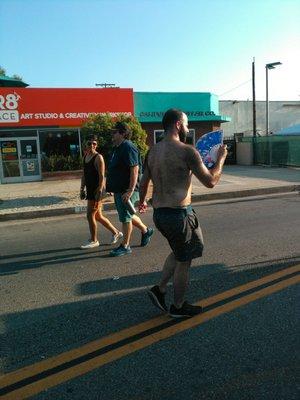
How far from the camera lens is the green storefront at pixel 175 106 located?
23531mm

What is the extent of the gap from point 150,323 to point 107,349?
548 millimetres

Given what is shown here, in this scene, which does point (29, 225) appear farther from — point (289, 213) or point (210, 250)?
point (289, 213)

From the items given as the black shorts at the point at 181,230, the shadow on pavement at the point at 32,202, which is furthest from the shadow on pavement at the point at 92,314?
the shadow on pavement at the point at 32,202

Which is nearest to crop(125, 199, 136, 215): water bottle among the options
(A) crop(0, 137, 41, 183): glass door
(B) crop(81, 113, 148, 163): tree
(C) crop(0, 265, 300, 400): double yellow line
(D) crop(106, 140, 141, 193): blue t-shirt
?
(D) crop(106, 140, 141, 193): blue t-shirt

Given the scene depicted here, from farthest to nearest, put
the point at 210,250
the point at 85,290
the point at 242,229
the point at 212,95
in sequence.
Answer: the point at 212,95 → the point at 242,229 → the point at 210,250 → the point at 85,290

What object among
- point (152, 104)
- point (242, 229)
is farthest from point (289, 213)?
point (152, 104)

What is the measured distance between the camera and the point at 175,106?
24.4m

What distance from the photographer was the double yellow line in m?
2.91

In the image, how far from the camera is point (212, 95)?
81.1 feet

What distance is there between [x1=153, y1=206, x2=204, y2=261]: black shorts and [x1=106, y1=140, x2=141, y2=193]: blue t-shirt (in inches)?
87.0

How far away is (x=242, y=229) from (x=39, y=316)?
4545 millimetres

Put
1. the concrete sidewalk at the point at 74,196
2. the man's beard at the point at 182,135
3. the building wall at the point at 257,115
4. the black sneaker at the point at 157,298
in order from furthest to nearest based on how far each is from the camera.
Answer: the building wall at the point at 257,115 → the concrete sidewalk at the point at 74,196 → the black sneaker at the point at 157,298 → the man's beard at the point at 182,135

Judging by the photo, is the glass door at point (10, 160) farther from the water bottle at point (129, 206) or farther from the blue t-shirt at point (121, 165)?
the water bottle at point (129, 206)

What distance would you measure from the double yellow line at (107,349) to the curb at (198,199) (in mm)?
7090
